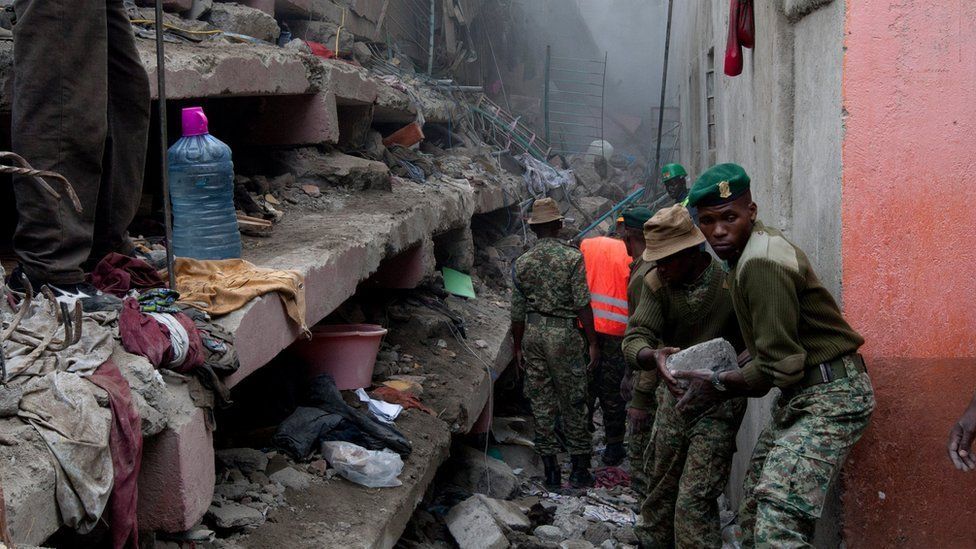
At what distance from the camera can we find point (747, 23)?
6.09 metres

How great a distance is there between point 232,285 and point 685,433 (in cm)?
220

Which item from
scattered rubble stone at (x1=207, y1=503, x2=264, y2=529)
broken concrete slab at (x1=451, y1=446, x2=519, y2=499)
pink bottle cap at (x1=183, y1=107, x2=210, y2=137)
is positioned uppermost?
pink bottle cap at (x1=183, y1=107, x2=210, y2=137)

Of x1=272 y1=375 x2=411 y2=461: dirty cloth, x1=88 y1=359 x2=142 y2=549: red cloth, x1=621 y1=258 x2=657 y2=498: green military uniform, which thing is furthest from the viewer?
x1=621 y1=258 x2=657 y2=498: green military uniform

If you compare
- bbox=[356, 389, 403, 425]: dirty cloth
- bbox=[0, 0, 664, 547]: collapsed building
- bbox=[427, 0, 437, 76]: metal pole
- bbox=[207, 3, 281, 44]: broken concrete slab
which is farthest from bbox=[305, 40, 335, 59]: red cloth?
bbox=[427, 0, 437, 76]: metal pole

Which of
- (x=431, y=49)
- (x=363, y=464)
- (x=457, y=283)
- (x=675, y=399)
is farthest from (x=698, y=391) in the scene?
(x=431, y=49)

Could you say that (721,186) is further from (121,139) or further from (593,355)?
(593,355)

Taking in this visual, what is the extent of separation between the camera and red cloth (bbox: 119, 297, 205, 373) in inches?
127

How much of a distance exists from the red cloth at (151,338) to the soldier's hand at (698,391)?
Result: 2.01 metres

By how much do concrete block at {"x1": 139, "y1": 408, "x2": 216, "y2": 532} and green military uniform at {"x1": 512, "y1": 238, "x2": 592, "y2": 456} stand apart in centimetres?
421

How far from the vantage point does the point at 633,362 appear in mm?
4707

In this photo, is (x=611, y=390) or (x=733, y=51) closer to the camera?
(x=733, y=51)

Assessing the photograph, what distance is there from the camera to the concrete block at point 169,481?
3166 millimetres

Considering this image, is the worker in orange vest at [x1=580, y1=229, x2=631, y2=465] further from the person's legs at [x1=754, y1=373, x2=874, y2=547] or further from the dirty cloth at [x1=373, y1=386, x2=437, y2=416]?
the person's legs at [x1=754, y1=373, x2=874, y2=547]

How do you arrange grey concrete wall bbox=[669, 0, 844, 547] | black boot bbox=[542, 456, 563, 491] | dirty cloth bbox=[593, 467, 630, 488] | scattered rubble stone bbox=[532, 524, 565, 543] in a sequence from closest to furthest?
grey concrete wall bbox=[669, 0, 844, 547] → scattered rubble stone bbox=[532, 524, 565, 543] → black boot bbox=[542, 456, 563, 491] → dirty cloth bbox=[593, 467, 630, 488]
